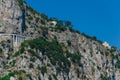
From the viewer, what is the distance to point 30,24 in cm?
19825

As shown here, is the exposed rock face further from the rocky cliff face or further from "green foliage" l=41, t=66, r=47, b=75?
"green foliage" l=41, t=66, r=47, b=75

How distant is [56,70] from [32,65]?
12.5 m

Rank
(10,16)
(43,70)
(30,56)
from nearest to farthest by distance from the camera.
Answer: (43,70) < (30,56) < (10,16)

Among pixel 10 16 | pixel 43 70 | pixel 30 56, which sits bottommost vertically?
pixel 43 70

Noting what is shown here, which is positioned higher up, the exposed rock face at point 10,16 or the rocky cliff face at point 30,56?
the exposed rock face at point 10,16

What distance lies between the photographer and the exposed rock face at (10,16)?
187 meters

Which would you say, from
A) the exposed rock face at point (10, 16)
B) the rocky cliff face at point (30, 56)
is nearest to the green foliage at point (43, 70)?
the rocky cliff face at point (30, 56)

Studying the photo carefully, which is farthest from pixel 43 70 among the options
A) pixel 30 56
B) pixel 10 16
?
pixel 10 16

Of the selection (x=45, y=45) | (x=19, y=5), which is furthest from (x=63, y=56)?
(x=19, y=5)

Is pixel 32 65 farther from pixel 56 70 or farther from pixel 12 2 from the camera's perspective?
pixel 12 2

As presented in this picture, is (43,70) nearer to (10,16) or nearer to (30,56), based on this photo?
(30,56)

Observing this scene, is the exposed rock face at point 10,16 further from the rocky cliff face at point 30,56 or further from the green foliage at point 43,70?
the green foliage at point 43,70

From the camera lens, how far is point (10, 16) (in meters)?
190

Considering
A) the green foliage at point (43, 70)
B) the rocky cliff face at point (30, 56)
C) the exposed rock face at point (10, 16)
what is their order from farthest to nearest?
the exposed rock face at point (10, 16)
the green foliage at point (43, 70)
the rocky cliff face at point (30, 56)
